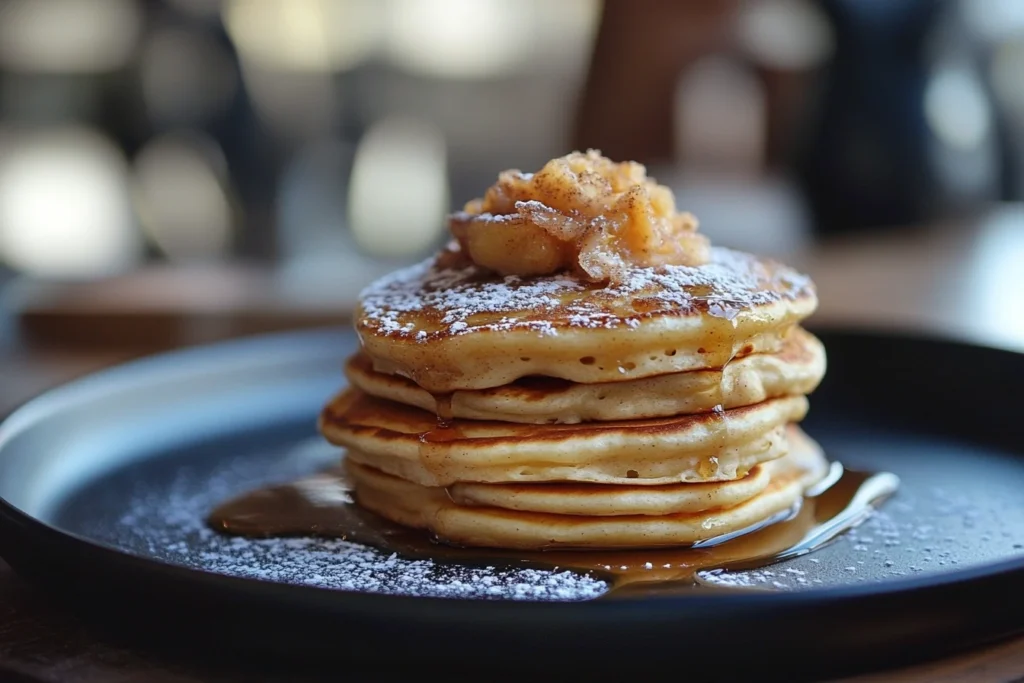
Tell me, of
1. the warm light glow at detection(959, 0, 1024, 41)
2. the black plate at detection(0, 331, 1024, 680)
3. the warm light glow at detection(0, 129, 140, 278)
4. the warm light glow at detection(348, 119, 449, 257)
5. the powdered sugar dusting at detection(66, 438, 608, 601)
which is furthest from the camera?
the warm light glow at detection(348, 119, 449, 257)

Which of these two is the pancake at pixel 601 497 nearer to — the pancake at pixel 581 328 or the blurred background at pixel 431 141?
the pancake at pixel 581 328

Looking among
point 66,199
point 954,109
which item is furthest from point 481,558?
point 66,199

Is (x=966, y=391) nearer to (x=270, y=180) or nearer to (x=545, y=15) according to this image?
(x=270, y=180)

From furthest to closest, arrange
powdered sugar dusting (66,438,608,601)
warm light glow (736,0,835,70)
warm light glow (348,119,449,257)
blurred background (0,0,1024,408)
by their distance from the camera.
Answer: warm light glow (348,119,449,257), warm light glow (736,0,835,70), blurred background (0,0,1024,408), powdered sugar dusting (66,438,608,601)

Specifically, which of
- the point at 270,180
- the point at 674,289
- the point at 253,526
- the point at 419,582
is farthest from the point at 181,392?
the point at 270,180

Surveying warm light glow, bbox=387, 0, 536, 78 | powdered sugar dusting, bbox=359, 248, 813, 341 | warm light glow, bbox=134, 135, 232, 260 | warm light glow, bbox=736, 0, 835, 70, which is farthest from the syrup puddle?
warm light glow, bbox=387, 0, 536, 78

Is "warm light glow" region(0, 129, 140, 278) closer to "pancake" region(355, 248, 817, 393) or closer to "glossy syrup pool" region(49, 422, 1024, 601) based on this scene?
"glossy syrup pool" region(49, 422, 1024, 601)

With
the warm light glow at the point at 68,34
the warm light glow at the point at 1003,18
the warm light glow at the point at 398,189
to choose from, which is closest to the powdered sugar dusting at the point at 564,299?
the warm light glow at the point at 1003,18
